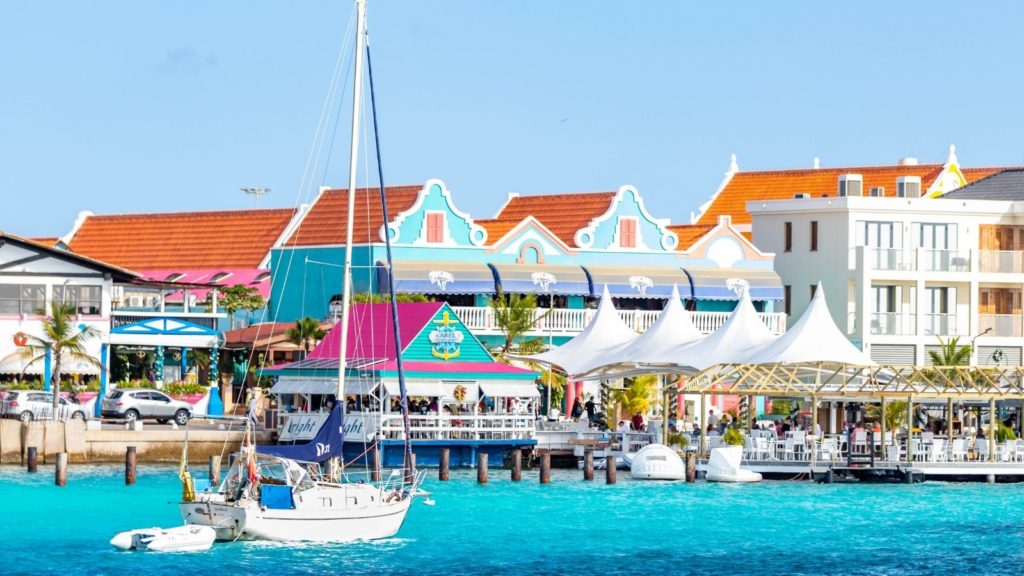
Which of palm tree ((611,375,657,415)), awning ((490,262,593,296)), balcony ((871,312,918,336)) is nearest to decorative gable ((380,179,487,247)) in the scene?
awning ((490,262,593,296))

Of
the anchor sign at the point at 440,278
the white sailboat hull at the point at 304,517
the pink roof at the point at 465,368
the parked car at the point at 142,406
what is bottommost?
the white sailboat hull at the point at 304,517

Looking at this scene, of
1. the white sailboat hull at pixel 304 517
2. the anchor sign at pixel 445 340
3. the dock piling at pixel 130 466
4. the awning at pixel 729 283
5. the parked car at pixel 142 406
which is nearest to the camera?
the white sailboat hull at pixel 304 517

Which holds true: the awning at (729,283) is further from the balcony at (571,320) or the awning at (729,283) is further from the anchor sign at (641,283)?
the anchor sign at (641,283)

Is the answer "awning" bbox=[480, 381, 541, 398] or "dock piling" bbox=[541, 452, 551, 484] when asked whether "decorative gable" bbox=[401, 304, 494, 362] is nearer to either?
"awning" bbox=[480, 381, 541, 398]

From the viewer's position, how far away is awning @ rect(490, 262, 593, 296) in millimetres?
76875

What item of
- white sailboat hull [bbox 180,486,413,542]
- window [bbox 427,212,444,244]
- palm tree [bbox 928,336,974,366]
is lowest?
white sailboat hull [bbox 180,486,413,542]

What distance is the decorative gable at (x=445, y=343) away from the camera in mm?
63344

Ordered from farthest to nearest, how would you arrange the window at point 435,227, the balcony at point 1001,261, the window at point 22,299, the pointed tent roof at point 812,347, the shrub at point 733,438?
the balcony at point 1001,261 < the window at point 435,227 < the window at point 22,299 < the pointed tent roof at point 812,347 < the shrub at point 733,438

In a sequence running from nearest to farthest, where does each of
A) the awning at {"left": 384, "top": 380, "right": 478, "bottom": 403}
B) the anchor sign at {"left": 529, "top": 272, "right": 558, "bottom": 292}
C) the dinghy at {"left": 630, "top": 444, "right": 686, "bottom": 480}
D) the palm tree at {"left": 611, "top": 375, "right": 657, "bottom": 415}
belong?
the dinghy at {"left": 630, "top": 444, "right": 686, "bottom": 480}
the awning at {"left": 384, "top": 380, "right": 478, "bottom": 403}
the palm tree at {"left": 611, "top": 375, "right": 657, "bottom": 415}
the anchor sign at {"left": 529, "top": 272, "right": 558, "bottom": 292}

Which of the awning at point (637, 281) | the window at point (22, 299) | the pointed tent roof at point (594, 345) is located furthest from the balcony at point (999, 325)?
the window at point (22, 299)

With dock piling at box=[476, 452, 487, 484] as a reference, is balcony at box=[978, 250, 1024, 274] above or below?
above

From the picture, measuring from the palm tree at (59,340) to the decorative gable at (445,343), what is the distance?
10.7 metres

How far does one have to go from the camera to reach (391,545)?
151ft

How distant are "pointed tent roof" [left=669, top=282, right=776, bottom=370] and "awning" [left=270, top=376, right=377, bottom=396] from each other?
29.6 ft
